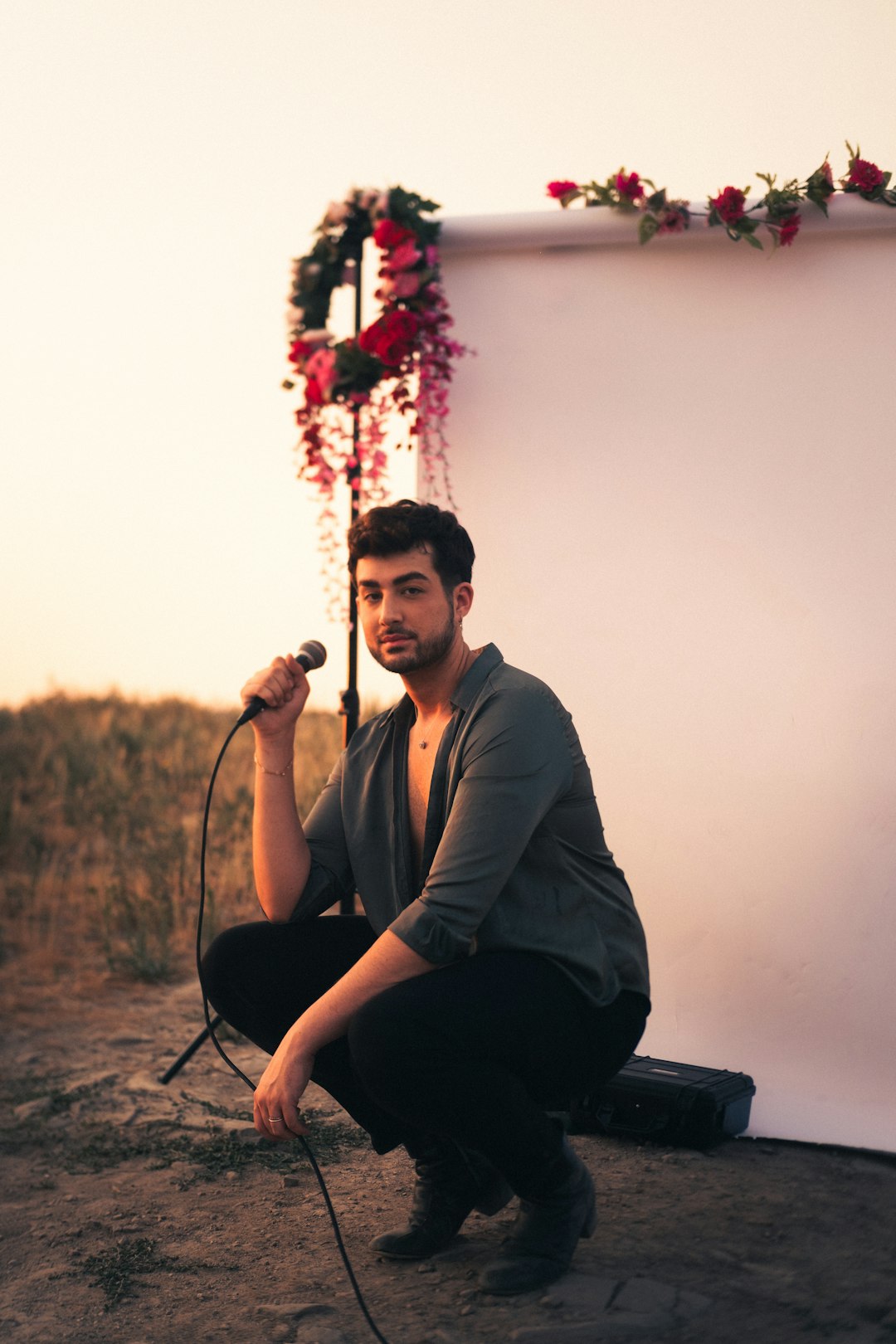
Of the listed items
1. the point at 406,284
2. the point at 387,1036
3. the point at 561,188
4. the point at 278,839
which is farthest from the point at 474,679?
the point at 561,188

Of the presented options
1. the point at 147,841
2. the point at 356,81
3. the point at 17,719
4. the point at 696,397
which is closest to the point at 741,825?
the point at 696,397

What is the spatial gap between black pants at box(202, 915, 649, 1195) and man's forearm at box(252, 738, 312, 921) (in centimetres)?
33

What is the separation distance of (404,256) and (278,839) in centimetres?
162

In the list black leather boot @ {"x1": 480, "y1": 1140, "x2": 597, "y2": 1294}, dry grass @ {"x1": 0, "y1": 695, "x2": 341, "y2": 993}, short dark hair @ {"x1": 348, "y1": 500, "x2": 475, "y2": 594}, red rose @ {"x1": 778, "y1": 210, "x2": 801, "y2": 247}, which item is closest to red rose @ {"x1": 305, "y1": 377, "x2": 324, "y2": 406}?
short dark hair @ {"x1": 348, "y1": 500, "x2": 475, "y2": 594}

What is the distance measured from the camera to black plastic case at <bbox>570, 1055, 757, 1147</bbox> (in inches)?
118

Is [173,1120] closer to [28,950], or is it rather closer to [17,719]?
[28,950]

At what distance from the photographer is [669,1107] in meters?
3.01

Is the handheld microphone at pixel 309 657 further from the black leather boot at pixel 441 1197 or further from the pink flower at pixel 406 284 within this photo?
the pink flower at pixel 406 284

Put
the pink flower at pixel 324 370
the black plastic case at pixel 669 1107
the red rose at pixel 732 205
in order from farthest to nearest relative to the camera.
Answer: the pink flower at pixel 324 370, the red rose at pixel 732 205, the black plastic case at pixel 669 1107

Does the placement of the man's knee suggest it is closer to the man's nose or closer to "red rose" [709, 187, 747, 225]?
the man's nose

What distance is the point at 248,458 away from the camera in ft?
19.4

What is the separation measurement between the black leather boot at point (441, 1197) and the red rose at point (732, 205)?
230 cm

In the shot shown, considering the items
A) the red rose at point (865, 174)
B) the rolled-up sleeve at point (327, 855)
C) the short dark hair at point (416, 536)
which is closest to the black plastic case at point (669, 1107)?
the rolled-up sleeve at point (327, 855)

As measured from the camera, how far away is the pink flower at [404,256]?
3262 mm
